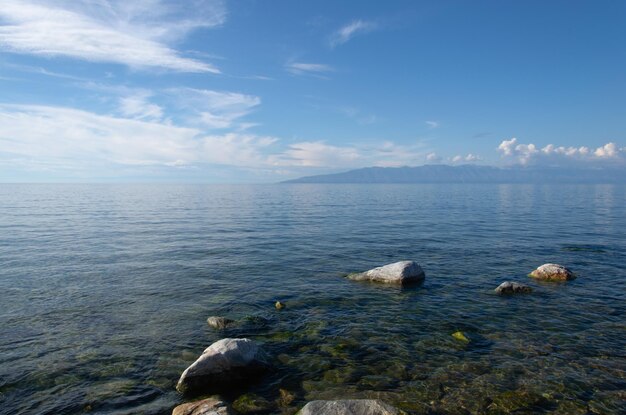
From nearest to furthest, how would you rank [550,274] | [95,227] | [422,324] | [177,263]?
[422,324] → [550,274] → [177,263] → [95,227]

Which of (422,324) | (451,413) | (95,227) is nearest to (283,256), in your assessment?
(422,324)

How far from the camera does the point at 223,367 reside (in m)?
11.6

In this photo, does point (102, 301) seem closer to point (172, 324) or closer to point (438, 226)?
point (172, 324)

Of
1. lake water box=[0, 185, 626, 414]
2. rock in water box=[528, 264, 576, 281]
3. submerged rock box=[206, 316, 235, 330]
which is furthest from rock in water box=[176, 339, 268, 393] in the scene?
rock in water box=[528, 264, 576, 281]

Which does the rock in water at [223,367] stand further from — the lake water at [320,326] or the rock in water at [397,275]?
the rock in water at [397,275]

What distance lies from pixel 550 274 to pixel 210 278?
2184 centimetres

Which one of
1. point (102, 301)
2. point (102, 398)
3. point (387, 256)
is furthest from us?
point (387, 256)

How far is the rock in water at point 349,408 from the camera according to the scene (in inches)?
372

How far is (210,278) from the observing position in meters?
24.1

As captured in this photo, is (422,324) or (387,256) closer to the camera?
(422,324)

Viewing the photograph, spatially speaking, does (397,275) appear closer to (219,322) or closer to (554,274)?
(554,274)

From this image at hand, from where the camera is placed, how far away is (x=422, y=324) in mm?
16234

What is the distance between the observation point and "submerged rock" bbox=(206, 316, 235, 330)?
15898 millimetres

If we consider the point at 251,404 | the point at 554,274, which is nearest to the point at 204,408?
the point at 251,404
